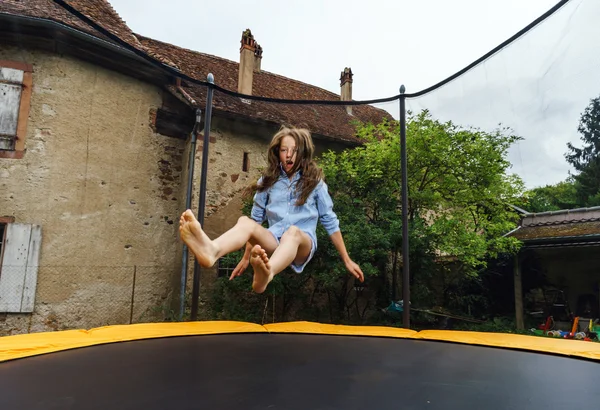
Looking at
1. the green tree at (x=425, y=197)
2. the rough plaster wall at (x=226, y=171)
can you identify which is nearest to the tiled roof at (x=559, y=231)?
the green tree at (x=425, y=197)

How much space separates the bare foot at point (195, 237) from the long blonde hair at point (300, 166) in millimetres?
617

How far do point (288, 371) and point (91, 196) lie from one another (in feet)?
12.2

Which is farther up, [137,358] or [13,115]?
[13,115]

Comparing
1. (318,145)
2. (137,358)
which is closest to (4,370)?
(137,358)

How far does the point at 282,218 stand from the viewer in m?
1.84

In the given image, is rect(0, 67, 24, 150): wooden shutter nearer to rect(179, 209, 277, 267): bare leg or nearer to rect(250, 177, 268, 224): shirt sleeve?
rect(250, 177, 268, 224): shirt sleeve

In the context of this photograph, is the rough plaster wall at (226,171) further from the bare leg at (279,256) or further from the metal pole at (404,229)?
the bare leg at (279,256)

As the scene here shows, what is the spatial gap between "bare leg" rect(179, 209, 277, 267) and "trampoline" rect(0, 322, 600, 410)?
0.38 metres

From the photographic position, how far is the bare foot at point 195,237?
4.40 ft

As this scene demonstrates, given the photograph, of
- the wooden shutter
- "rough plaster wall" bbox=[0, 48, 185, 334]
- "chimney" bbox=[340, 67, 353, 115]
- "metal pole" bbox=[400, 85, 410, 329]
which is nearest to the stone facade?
"rough plaster wall" bbox=[0, 48, 185, 334]

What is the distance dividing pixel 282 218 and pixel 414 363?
0.80 metres

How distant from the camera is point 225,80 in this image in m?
5.99

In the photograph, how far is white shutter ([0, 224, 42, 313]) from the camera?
3846 mm

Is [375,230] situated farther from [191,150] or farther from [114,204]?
[114,204]
